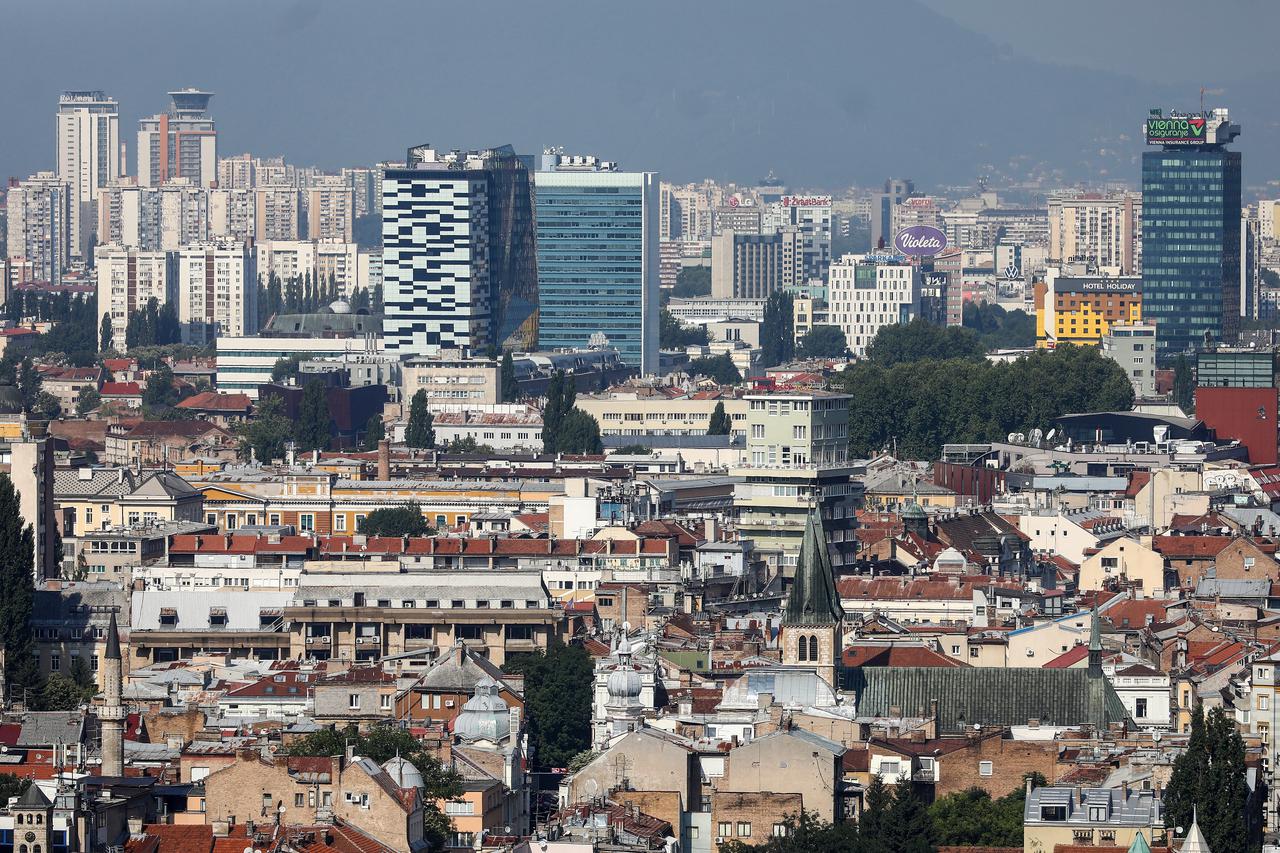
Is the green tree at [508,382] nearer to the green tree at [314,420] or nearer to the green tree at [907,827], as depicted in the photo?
the green tree at [314,420]

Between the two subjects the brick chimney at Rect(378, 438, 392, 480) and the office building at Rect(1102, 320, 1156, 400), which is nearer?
the brick chimney at Rect(378, 438, 392, 480)

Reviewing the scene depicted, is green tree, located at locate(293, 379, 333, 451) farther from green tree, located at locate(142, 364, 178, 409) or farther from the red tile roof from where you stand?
green tree, located at locate(142, 364, 178, 409)

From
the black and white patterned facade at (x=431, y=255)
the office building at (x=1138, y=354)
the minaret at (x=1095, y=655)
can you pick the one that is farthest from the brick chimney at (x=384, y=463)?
the black and white patterned facade at (x=431, y=255)

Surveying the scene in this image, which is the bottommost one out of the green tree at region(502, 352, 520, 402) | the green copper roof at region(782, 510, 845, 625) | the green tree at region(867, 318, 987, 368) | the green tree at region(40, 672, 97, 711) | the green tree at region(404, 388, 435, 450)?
the green tree at region(40, 672, 97, 711)

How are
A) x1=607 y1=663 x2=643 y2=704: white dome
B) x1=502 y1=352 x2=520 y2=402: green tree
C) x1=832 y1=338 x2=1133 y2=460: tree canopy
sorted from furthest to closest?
x1=502 y1=352 x2=520 y2=402: green tree < x1=832 y1=338 x2=1133 y2=460: tree canopy < x1=607 y1=663 x2=643 y2=704: white dome

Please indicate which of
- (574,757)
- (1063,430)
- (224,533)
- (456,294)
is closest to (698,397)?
(1063,430)

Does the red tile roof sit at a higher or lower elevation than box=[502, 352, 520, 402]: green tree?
lower

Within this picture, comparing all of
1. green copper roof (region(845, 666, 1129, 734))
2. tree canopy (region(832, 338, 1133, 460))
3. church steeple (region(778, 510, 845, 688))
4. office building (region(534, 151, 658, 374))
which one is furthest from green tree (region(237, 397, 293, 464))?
green copper roof (region(845, 666, 1129, 734))
